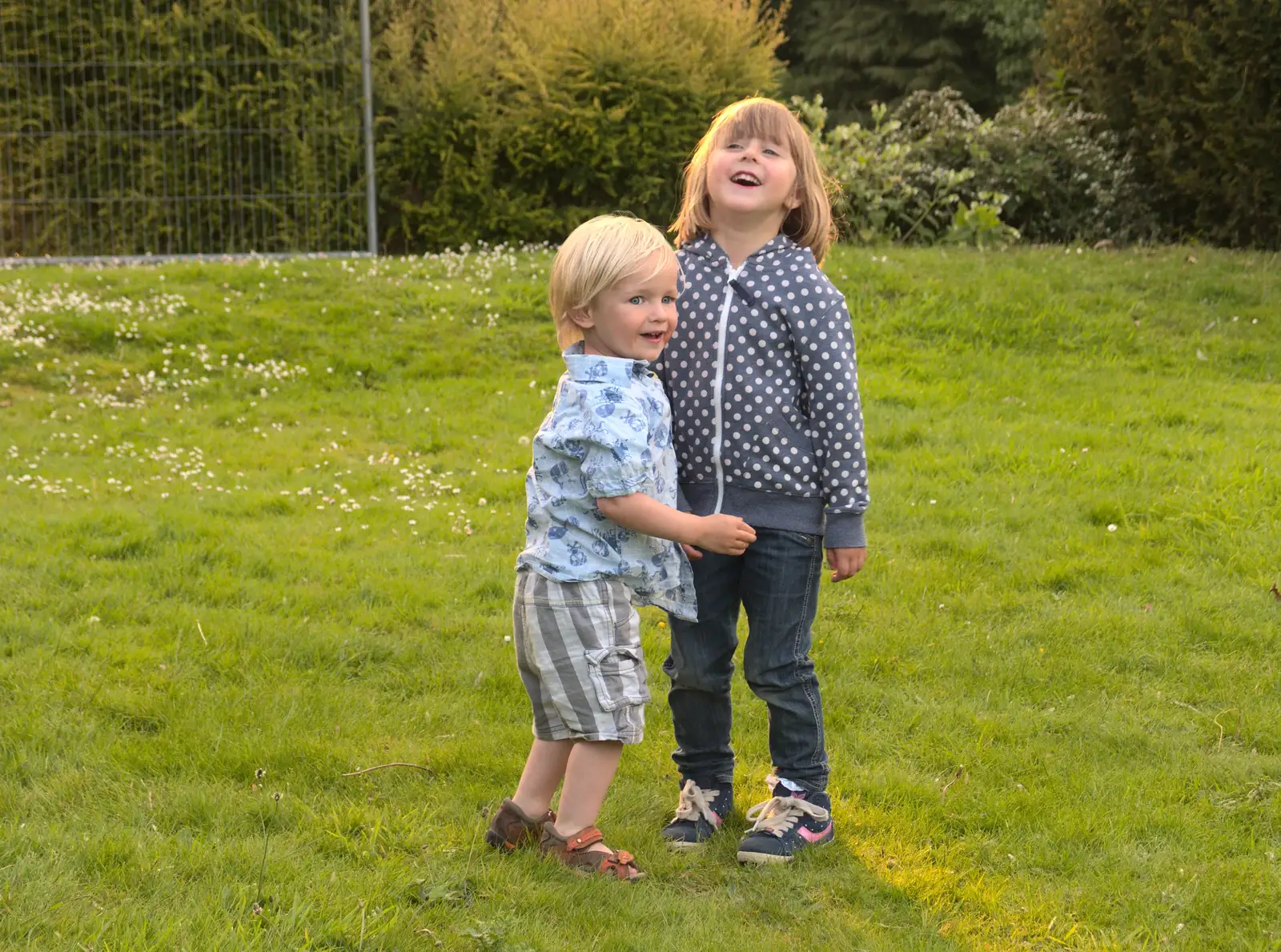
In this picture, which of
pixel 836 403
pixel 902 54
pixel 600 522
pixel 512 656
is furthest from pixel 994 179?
pixel 902 54

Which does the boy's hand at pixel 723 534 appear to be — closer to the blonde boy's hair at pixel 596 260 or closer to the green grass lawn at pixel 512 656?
the blonde boy's hair at pixel 596 260

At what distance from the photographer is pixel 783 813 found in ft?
10.4

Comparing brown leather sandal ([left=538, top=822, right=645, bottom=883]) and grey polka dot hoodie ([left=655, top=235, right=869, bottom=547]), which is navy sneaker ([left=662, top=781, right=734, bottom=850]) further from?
grey polka dot hoodie ([left=655, top=235, right=869, bottom=547])

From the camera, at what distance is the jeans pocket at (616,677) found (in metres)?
2.84

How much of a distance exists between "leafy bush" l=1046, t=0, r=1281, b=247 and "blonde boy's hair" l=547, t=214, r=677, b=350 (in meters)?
8.24

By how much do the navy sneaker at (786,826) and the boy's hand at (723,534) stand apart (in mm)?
749

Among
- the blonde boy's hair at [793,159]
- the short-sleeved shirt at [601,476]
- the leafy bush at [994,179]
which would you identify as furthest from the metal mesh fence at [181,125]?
the short-sleeved shirt at [601,476]

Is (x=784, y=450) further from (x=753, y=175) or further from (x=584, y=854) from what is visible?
(x=584, y=854)

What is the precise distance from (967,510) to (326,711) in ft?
9.68

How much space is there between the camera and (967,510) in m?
5.59

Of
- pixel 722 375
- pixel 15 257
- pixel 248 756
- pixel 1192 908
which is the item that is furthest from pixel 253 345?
pixel 1192 908

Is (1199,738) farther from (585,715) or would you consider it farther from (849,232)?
(849,232)

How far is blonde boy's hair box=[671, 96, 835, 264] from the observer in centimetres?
309

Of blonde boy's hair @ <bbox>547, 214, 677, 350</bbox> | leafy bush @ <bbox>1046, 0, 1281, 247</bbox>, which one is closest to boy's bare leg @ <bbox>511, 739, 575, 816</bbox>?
blonde boy's hair @ <bbox>547, 214, 677, 350</bbox>
